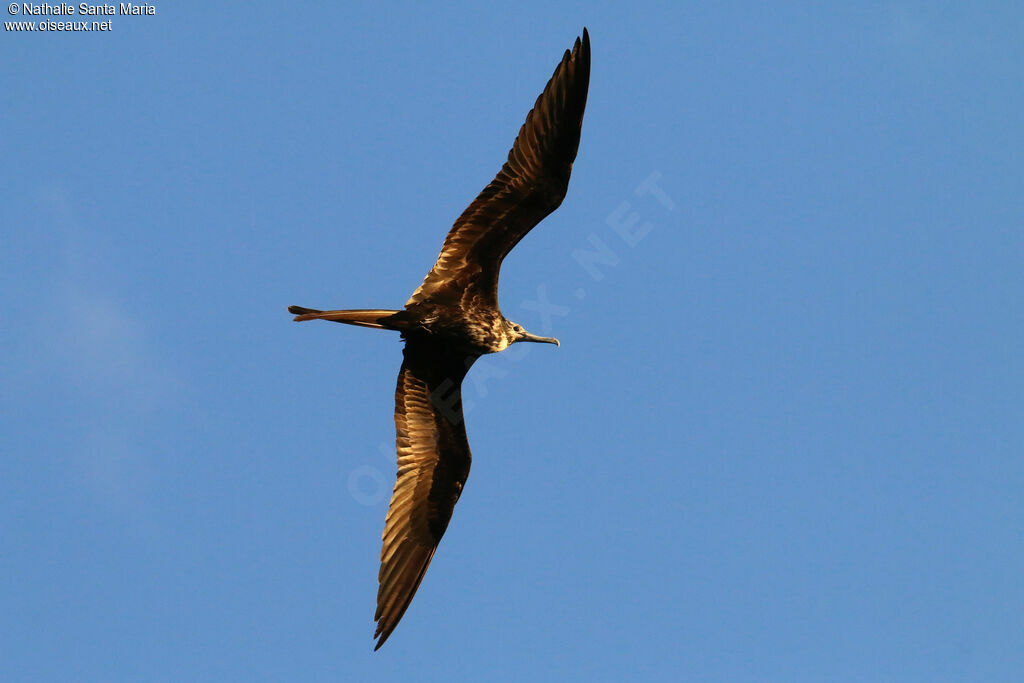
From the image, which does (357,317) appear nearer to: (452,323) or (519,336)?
(452,323)

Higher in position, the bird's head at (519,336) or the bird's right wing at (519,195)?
the bird's right wing at (519,195)

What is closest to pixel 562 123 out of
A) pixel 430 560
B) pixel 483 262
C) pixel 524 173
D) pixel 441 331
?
pixel 524 173

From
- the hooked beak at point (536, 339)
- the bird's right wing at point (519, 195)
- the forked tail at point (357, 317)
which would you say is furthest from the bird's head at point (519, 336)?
the forked tail at point (357, 317)

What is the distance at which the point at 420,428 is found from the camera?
1316cm

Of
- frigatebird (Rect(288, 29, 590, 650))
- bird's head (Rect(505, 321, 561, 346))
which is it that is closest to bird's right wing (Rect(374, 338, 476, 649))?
frigatebird (Rect(288, 29, 590, 650))

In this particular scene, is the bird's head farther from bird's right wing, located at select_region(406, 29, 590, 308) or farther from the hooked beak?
bird's right wing, located at select_region(406, 29, 590, 308)

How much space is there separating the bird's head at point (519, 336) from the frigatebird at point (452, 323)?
0.04 ft

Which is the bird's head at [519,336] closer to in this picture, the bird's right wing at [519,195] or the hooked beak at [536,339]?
the hooked beak at [536,339]

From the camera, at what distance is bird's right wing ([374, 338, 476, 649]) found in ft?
42.4

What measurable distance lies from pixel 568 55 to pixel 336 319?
3.51m

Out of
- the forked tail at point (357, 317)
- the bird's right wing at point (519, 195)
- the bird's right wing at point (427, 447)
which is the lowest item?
the bird's right wing at point (427, 447)

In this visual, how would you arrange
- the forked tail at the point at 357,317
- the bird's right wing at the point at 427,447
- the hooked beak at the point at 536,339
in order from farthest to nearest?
the hooked beak at the point at 536,339 → the bird's right wing at the point at 427,447 → the forked tail at the point at 357,317

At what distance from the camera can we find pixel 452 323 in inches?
492

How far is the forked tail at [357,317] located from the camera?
1148 centimetres
